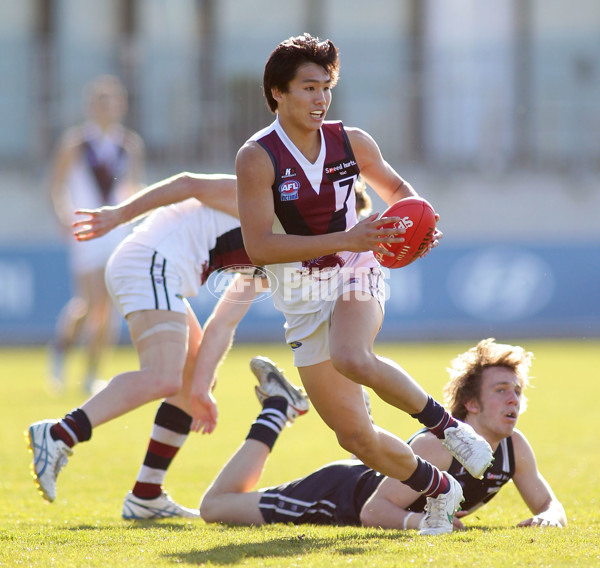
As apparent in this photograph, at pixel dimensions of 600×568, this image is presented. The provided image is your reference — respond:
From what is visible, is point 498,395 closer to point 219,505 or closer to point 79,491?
point 219,505

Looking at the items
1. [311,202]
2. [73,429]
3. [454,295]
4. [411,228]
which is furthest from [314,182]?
[454,295]

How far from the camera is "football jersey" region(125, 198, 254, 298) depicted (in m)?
5.08

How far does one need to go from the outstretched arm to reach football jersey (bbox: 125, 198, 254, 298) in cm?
11

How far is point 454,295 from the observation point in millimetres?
14688

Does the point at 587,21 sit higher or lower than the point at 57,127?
higher

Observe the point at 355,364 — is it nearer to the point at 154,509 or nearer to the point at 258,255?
the point at 258,255

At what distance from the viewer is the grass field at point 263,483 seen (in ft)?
12.0

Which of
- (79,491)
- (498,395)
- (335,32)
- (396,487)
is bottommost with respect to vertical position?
(79,491)

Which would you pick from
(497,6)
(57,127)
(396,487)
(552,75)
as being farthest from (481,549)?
(497,6)

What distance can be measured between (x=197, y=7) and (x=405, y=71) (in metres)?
4.22

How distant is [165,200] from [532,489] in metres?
2.13

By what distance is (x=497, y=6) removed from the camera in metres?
19.4

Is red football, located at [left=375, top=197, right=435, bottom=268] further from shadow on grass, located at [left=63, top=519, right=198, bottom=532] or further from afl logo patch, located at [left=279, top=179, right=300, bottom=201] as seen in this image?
shadow on grass, located at [left=63, top=519, right=198, bottom=532]

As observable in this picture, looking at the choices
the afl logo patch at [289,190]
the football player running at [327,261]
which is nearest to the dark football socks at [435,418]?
the football player running at [327,261]
